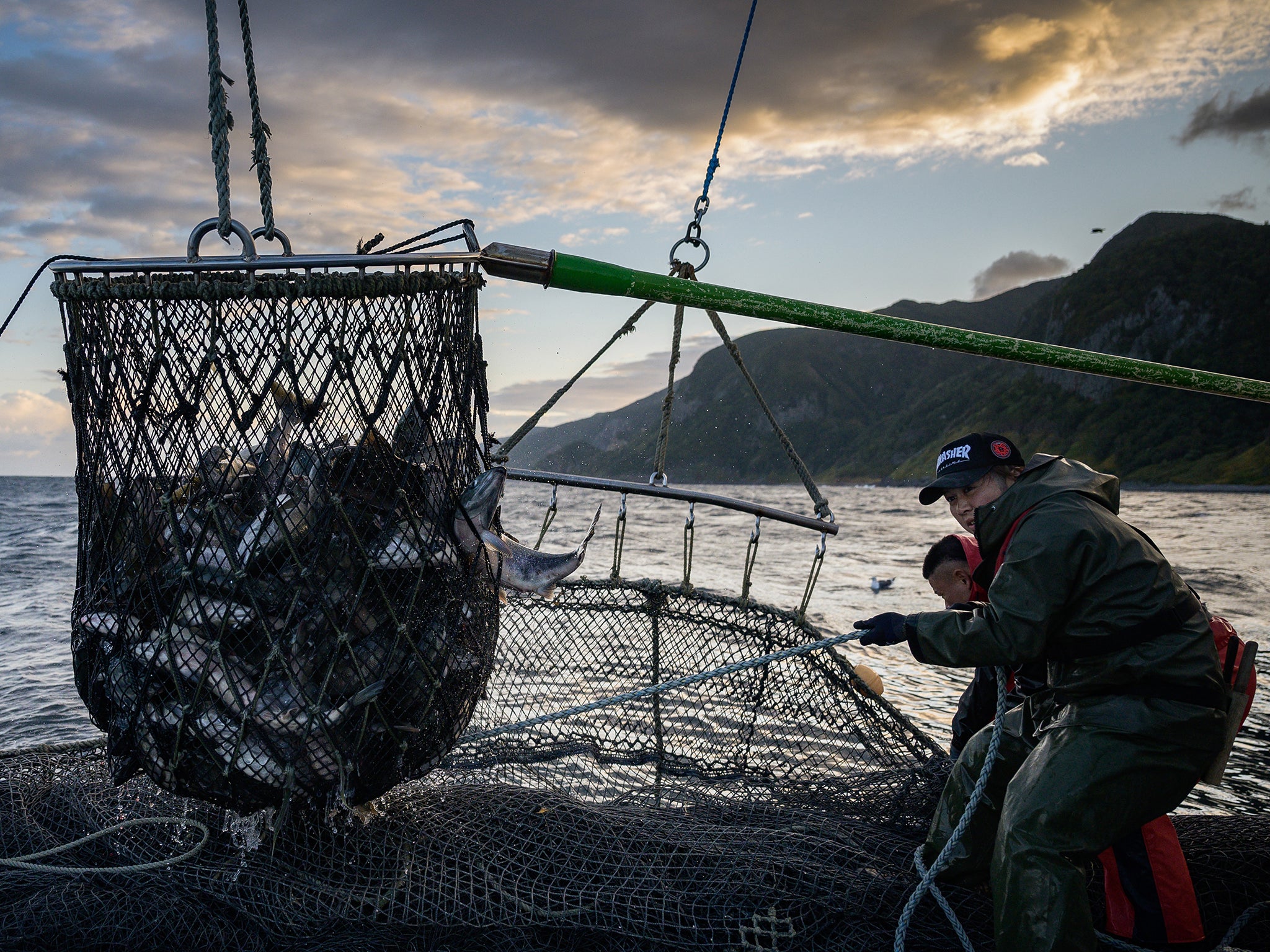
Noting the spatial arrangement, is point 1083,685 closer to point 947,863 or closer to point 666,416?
point 947,863

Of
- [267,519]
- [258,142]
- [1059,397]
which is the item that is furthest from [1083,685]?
[1059,397]

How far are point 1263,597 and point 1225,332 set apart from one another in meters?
102

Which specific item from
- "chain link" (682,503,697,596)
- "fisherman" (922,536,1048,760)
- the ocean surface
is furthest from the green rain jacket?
the ocean surface

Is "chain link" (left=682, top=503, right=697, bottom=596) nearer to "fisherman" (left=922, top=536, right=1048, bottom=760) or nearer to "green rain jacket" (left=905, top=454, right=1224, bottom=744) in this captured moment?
"fisherman" (left=922, top=536, right=1048, bottom=760)

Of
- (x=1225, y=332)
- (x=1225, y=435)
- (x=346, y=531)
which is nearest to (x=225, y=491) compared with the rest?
(x=346, y=531)

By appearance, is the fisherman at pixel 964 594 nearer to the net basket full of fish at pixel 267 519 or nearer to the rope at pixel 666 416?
the rope at pixel 666 416

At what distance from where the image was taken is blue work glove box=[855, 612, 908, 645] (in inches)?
116

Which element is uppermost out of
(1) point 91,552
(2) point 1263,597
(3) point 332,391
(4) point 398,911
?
(3) point 332,391

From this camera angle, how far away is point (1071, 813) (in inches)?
102

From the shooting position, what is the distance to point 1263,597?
1401cm

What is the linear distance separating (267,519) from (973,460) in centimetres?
262

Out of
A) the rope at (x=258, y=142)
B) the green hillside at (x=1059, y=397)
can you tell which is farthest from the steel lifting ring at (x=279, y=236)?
the green hillside at (x=1059, y=397)

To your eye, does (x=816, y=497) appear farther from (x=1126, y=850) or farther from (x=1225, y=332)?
(x=1225, y=332)

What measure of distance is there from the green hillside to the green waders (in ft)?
159
